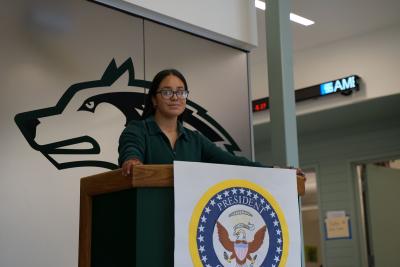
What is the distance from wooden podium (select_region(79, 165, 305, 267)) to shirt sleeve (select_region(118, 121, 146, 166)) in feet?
0.48

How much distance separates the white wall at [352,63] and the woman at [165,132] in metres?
4.04

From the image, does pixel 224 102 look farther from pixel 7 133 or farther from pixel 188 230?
pixel 188 230

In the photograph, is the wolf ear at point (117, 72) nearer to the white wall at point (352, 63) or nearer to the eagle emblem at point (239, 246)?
the eagle emblem at point (239, 246)

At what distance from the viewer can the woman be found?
1.92m

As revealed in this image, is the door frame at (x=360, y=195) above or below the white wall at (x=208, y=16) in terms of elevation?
below

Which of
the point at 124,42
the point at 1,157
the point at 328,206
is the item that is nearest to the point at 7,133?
the point at 1,157

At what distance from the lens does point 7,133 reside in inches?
119

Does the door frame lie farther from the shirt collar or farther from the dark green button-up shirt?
the shirt collar

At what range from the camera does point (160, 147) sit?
6.37ft

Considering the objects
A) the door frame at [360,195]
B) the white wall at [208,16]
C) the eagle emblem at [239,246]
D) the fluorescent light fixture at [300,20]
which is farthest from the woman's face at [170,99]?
the door frame at [360,195]

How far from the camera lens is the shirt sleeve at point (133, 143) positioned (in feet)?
5.92

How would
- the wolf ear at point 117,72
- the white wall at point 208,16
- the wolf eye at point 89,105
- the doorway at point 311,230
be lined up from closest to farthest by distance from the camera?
1. the wolf eye at point 89,105
2. the wolf ear at point 117,72
3. the white wall at point 208,16
4. the doorway at point 311,230

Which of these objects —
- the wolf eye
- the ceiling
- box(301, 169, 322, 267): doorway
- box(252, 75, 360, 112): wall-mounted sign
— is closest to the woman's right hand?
Result: the wolf eye

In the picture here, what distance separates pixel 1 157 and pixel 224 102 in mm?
1665
